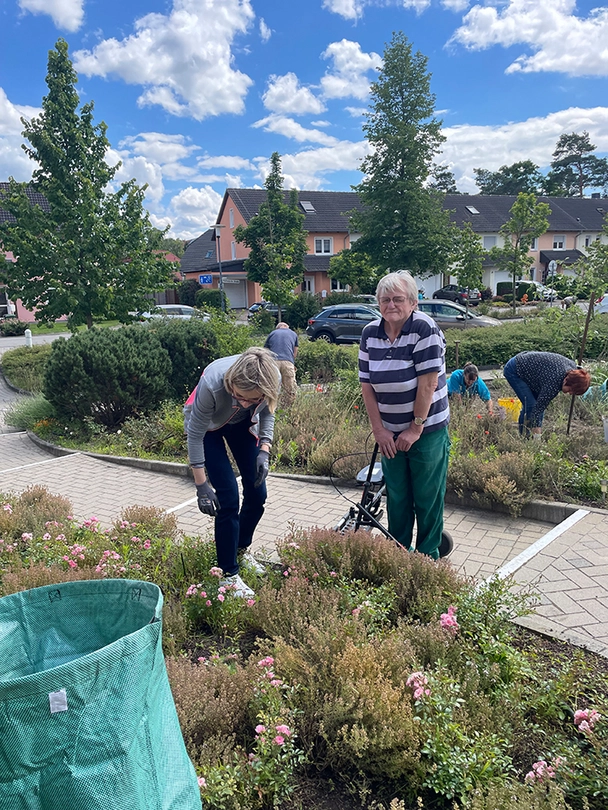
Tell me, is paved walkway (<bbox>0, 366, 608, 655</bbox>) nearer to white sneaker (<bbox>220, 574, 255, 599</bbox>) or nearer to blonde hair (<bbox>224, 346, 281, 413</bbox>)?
white sneaker (<bbox>220, 574, 255, 599</bbox>)

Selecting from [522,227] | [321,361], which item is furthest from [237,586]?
[522,227]

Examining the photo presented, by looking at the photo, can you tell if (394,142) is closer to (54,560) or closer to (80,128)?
(80,128)

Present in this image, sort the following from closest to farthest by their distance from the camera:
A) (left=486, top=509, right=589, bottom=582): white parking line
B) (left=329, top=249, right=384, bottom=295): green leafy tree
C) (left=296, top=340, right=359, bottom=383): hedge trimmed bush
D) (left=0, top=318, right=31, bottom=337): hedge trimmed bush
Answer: (left=486, top=509, right=589, bottom=582): white parking line < (left=296, top=340, right=359, bottom=383): hedge trimmed bush < (left=329, top=249, right=384, bottom=295): green leafy tree < (left=0, top=318, right=31, bottom=337): hedge trimmed bush

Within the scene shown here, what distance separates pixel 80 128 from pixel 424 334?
12367 mm

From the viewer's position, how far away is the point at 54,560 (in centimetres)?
388

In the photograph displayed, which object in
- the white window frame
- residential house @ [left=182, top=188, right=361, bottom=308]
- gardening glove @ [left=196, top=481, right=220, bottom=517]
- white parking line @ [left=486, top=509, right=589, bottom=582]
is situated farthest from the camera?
the white window frame

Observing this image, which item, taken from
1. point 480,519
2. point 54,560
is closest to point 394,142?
point 480,519

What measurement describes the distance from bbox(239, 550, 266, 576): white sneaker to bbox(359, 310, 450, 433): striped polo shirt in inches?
49.7

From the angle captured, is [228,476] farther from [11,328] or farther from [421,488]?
[11,328]

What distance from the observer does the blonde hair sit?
10.2 feet

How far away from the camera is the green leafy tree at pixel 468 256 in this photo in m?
25.5

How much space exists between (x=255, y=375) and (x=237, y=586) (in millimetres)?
1301

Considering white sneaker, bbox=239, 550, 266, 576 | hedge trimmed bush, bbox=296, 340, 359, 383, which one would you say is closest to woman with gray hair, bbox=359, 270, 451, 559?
white sneaker, bbox=239, 550, 266, 576

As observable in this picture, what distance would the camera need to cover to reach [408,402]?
3592mm
